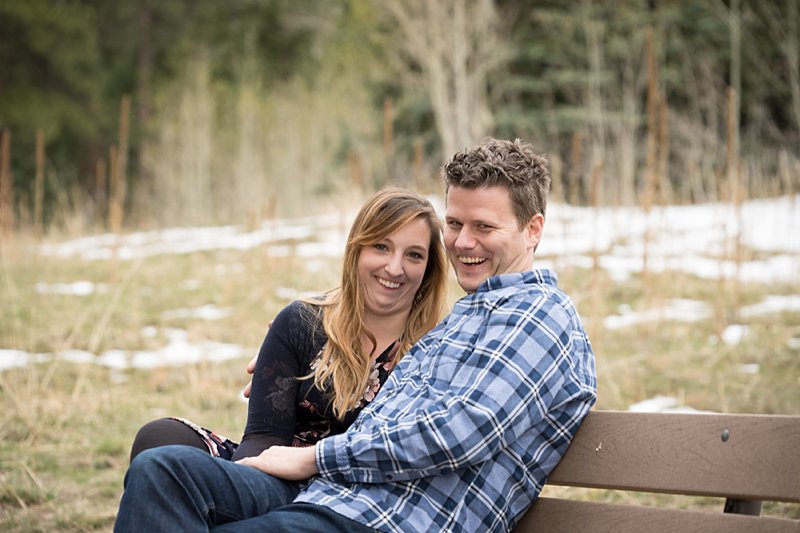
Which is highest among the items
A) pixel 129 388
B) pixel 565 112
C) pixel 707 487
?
pixel 565 112

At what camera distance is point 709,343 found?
701 centimetres

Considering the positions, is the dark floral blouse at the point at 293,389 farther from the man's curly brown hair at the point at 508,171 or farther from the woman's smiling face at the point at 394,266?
the man's curly brown hair at the point at 508,171

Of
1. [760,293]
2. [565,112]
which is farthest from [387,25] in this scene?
[760,293]

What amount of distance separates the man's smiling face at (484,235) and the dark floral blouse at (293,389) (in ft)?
1.44

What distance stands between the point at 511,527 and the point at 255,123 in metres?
18.8

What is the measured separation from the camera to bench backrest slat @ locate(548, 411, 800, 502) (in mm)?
1966

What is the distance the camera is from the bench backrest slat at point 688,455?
6.45 ft

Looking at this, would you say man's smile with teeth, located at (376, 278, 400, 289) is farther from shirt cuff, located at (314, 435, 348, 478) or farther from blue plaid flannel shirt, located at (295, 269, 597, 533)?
shirt cuff, located at (314, 435, 348, 478)

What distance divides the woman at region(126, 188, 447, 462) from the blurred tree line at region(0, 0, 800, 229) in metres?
A: 7.16

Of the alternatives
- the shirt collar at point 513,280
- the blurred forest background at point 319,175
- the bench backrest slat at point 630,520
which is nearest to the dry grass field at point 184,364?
the blurred forest background at point 319,175

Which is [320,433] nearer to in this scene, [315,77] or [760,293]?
[760,293]

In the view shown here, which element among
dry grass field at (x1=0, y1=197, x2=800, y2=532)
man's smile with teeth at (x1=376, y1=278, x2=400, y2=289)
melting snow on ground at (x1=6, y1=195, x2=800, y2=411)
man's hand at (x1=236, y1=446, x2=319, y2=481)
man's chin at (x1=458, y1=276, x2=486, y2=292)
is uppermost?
man's chin at (x1=458, y1=276, x2=486, y2=292)

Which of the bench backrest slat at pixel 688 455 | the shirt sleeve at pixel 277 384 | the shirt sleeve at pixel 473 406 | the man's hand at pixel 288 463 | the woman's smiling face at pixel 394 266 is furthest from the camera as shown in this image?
the woman's smiling face at pixel 394 266

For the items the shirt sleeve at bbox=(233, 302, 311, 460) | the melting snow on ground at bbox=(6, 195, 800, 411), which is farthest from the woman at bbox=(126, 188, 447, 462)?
the melting snow on ground at bbox=(6, 195, 800, 411)
